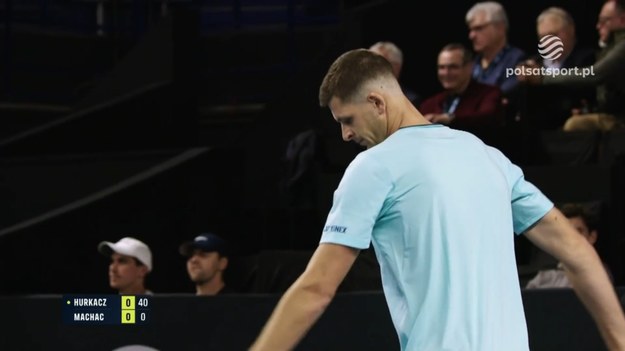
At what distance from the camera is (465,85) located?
9938 mm

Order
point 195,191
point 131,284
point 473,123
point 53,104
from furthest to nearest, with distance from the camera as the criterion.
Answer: point 53,104 < point 195,191 < point 473,123 < point 131,284

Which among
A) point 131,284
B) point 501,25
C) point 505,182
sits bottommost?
point 131,284

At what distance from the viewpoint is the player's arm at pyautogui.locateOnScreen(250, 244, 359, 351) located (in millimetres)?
3486

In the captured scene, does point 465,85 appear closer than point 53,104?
Yes

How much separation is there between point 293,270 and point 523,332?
563cm

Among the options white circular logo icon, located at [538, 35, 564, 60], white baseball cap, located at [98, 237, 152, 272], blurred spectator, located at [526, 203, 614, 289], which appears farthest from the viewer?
white circular logo icon, located at [538, 35, 564, 60]

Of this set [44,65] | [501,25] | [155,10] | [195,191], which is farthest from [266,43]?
[501,25]

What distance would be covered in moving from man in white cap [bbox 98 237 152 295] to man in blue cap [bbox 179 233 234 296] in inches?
14.8

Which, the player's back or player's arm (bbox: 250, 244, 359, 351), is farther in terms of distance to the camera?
the player's back

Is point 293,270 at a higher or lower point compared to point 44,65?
lower

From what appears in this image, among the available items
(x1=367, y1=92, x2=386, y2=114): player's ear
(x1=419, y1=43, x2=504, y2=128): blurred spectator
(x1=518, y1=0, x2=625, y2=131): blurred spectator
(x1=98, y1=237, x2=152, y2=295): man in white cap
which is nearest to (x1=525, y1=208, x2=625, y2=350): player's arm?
(x1=367, y1=92, x2=386, y2=114): player's ear

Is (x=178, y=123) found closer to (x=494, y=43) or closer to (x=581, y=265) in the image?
(x=494, y=43)

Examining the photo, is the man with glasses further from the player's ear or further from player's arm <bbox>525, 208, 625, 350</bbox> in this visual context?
the player's ear

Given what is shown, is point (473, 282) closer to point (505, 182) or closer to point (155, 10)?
point (505, 182)
